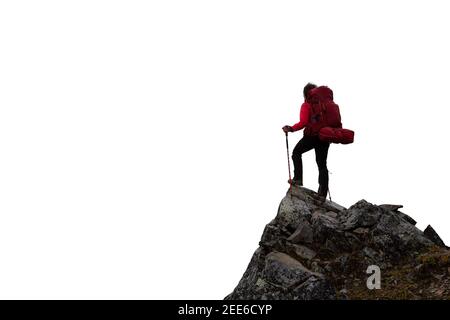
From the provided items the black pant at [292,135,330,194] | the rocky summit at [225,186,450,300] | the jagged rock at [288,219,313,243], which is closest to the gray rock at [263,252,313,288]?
the rocky summit at [225,186,450,300]

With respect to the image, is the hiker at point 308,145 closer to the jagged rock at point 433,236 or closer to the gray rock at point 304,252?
the gray rock at point 304,252

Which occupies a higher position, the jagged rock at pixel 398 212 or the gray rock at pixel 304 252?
the jagged rock at pixel 398 212

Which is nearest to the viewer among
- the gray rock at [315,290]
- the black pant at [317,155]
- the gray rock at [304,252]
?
the gray rock at [315,290]

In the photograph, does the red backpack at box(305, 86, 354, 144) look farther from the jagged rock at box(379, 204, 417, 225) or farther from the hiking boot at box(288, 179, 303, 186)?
the jagged rock at box(379, 204, 417, 225)

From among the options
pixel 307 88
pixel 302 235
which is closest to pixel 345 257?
pixel 302 235

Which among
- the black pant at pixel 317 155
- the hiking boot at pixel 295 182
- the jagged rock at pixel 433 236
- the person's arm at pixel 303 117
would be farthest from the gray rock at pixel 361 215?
the person's arm at pixel 303 117

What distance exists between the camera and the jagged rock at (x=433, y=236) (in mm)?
22188

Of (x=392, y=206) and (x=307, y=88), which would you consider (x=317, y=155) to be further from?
(x=392, y=206)

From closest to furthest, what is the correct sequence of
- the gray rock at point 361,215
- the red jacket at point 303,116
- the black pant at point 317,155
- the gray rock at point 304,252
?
the gray rock at point 304,252 < the gray rock at point 361,215 < the red jacket at point 303,116 < the black pant at point 317,155

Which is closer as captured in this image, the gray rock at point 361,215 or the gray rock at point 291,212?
the gray rock at point 361,215

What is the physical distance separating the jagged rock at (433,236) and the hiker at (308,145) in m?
4.05

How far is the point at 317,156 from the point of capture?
2450cm
